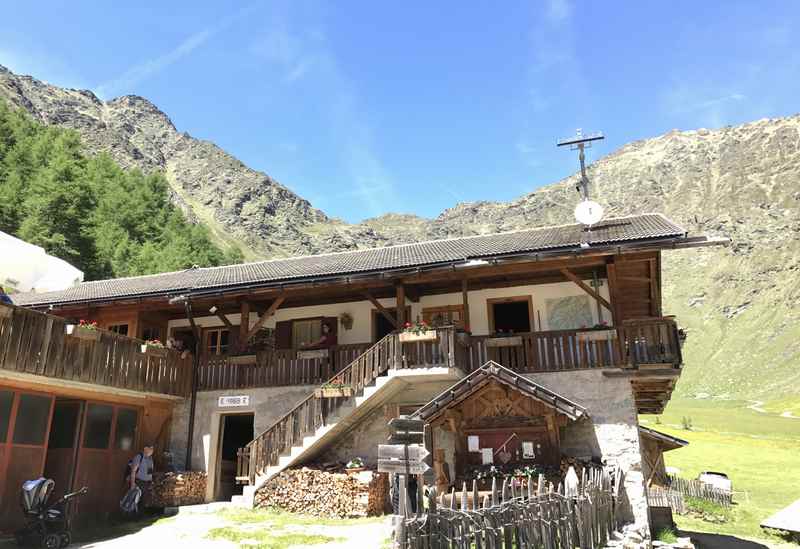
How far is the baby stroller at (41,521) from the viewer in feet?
34.8

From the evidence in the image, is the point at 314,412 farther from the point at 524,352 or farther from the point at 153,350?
the point at 524,352

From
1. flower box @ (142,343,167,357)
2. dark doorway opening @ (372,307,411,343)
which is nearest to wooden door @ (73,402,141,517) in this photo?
flower box @ (142,343,167,357)

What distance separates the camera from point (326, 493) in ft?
43.9

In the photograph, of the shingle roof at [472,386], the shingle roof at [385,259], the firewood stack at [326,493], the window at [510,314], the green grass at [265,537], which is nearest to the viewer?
the green grass at [265,537]

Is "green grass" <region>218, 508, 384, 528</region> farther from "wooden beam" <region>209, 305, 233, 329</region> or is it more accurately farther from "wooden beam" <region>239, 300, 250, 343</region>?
"wooden beam" <region>209, 305, 233, 329</region>

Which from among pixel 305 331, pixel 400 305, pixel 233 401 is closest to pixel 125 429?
pixel 233 401

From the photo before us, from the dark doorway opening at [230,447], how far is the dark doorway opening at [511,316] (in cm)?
739

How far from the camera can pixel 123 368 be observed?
1418 cm

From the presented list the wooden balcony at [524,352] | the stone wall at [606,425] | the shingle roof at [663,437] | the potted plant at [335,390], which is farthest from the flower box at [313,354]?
the shingle roof at [663,437]

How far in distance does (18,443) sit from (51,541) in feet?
7.69

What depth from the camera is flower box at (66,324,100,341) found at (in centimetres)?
1267

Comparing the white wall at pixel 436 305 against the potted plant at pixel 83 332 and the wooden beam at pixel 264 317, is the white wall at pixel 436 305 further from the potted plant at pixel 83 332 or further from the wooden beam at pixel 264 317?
the potted plant at pixel 83 332

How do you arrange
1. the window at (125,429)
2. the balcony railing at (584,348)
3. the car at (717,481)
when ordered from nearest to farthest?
1. the balcony railing at (584,348)
2. the window at (125,429)
3. the car at (717,481)

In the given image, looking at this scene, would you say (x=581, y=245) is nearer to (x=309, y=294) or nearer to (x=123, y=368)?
(x=309, y=294)
